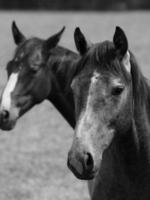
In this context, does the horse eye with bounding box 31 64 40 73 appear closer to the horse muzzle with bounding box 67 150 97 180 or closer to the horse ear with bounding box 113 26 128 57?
the horse ear with bounding box 113 26 128 57

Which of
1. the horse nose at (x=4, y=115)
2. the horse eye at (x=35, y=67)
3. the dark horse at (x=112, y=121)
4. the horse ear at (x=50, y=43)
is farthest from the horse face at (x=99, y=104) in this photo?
the horse ear at (x=50, y=43)

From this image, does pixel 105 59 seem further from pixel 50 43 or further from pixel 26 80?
pixel 50 43

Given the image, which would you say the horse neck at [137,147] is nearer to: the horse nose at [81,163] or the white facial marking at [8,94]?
the horse nose at [81,163]

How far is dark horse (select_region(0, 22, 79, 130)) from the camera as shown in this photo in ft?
21.6

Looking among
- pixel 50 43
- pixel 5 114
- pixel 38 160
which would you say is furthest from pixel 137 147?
pixel 38 160

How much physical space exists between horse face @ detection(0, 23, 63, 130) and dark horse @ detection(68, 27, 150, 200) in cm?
210

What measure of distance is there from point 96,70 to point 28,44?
2856 mm

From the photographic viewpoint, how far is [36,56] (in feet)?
22.2

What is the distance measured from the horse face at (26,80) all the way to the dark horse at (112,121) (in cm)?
210

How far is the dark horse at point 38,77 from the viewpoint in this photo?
21.6 feet

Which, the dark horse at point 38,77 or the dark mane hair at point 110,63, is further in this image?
the dark horse at point 38,77

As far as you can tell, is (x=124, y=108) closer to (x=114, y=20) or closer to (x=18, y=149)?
(x=18, y=149)

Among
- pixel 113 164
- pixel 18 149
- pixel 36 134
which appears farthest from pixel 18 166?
pixel 113 164

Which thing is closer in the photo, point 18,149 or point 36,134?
point 18,149
